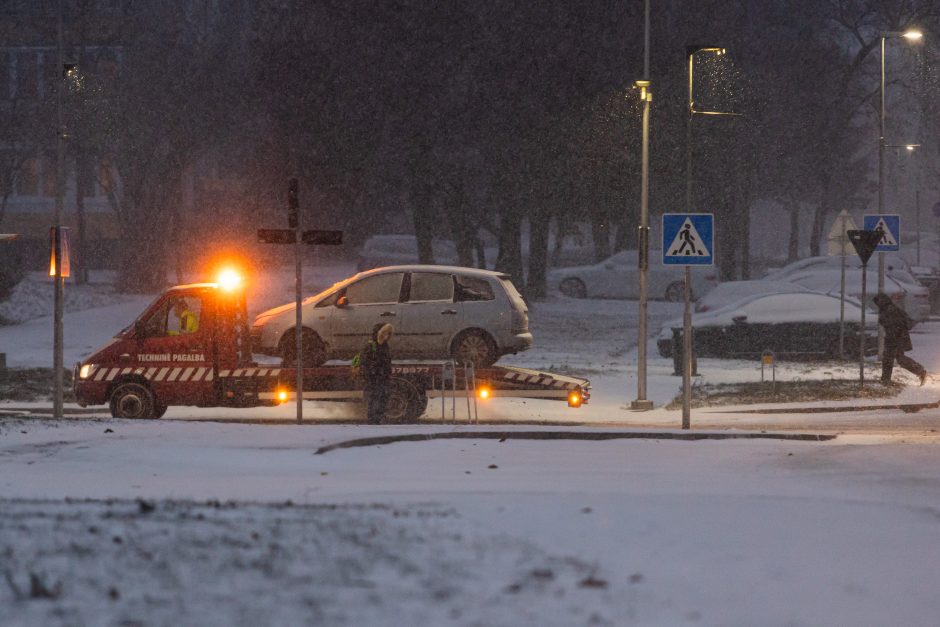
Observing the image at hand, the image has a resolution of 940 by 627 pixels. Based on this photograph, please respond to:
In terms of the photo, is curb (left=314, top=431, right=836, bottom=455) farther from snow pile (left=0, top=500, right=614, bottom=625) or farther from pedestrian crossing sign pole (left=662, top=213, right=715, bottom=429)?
snow pile (left=0, top=500, right=614, bottom=625)

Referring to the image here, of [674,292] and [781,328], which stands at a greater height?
[674,292]

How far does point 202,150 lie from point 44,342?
14.8 metres

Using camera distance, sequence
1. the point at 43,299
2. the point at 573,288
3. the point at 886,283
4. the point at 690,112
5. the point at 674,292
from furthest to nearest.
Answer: the point at 573,288 < the point at 674,292 < the point at 43,299 < the point at 886,283 < the point at 690,112

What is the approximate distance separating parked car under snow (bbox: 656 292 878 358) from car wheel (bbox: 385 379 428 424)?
10.1 m

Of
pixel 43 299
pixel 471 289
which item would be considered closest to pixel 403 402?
pixel 471 289

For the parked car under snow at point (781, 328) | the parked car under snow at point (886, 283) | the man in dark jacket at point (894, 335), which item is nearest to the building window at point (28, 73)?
the parked car under snow at point (886, 283)

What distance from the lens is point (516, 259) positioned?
1793 inches

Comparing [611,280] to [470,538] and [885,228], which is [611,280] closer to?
[885,228]

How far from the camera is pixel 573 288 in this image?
53.1 metres

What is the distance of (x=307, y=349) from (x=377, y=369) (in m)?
3.14

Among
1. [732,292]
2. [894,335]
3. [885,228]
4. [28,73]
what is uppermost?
[28,73]

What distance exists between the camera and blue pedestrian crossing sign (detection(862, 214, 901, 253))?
84.3 ft

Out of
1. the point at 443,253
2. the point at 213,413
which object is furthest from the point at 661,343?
the point at 443,253

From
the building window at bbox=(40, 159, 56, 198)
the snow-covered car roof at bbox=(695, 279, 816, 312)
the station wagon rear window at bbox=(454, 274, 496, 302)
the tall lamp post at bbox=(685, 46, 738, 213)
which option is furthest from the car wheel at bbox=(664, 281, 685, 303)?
the station wagon rear window at bbox=(454, 274, 496, 302)
